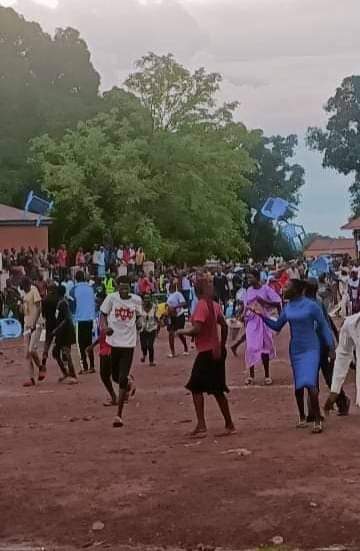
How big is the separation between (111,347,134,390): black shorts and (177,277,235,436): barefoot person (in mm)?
1396

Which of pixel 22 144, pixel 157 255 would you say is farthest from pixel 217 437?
pixel 22 144

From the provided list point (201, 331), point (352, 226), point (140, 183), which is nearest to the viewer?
point (201, 331)

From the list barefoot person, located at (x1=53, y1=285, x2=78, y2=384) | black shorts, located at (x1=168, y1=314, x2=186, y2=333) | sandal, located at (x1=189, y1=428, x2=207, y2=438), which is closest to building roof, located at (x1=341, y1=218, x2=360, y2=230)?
black shorts, located at (x1=168, y1=314, x2=186, y2=333)

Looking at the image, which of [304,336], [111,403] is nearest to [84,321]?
[111,403]

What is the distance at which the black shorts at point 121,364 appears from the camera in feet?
40.0

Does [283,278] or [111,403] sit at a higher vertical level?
[283,278]

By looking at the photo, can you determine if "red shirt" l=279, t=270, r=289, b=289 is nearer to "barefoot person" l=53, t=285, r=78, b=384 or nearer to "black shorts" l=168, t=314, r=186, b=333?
"black shorts" l=168, t=314, r=186, b=333

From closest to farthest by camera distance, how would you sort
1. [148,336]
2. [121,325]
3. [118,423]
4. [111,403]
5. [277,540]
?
[277,540], [118,423], [121,325], [111,403], [148,336]

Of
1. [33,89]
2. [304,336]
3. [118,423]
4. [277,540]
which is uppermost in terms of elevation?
[33,89]

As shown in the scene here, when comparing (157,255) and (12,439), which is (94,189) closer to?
(157,255)

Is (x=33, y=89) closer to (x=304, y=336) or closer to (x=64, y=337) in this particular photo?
(x=64, y=337)

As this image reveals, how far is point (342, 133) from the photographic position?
2441 inches

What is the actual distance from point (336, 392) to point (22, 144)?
44.9 meters

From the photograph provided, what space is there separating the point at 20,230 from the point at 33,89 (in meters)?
18.3
